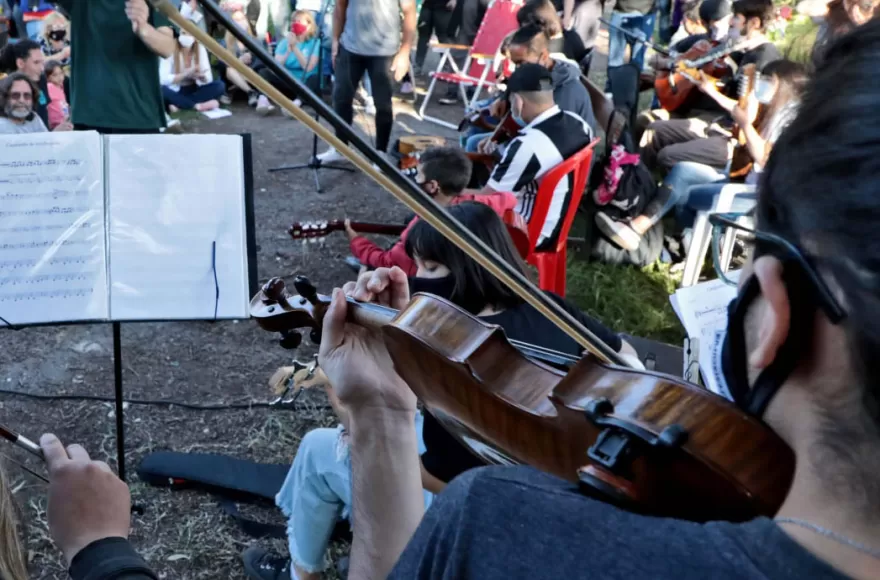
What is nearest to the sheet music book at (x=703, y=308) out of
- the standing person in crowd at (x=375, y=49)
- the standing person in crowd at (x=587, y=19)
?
the standing person in crowd at (x=375, y=49)

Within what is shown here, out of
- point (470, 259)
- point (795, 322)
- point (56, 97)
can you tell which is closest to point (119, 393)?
point (470, 259)

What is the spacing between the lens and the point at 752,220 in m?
0.64

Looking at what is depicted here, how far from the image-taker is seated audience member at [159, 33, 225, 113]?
666 cm

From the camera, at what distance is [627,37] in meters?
Answer: 6.59

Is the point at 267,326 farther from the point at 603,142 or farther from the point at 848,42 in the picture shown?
the point at 603,142

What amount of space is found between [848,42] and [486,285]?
140 cm

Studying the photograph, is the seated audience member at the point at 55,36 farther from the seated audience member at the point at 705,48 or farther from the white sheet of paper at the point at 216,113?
the seated audience member at the point at 705,48

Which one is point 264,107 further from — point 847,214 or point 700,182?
point 847,214

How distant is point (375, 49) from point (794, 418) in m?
4.68

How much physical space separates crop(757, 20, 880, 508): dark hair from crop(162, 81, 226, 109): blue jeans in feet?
21.8

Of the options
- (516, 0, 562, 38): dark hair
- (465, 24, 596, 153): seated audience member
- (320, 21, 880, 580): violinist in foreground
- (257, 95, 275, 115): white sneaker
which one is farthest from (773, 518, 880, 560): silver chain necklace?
(257, 95, 275, 115): white sneaker

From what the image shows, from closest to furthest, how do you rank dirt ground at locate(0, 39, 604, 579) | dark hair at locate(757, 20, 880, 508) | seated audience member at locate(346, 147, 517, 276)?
dark hair at locate(757, 20, 880, 508) < dirt ground at locate(0, 39, 604, 579) < seated audience member at locate(346, 147, 517, 276)

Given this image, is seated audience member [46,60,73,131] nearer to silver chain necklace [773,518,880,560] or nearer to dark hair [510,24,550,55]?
dark hair [510,24,550,55]

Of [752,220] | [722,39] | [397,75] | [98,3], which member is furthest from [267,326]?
[722,39]
